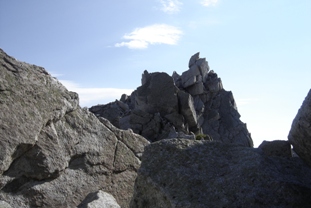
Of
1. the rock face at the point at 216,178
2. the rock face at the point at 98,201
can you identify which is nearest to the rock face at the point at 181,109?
the rock face at the point at 98,201

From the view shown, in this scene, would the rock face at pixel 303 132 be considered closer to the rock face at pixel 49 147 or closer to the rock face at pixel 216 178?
the rock face at pixel 216 178

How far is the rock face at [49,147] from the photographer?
1206 centimetres

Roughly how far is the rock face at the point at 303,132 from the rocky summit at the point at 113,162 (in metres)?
0.02

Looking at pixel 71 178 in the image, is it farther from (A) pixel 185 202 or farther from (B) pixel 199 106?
(B) pixel 199 106

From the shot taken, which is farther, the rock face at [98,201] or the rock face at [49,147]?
the rock face at [49,147]

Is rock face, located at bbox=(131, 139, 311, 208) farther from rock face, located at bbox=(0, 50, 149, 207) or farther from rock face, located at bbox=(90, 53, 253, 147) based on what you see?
rock face, located at bbox=(90, 53, 253, 147)

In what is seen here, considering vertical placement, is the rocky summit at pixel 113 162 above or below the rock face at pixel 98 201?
above

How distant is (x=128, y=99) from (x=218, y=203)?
109122 millimetres

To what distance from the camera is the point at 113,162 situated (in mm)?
14930

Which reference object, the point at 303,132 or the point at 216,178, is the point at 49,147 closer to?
the point at 216,178

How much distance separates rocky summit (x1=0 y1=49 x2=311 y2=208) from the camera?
22.7 feet

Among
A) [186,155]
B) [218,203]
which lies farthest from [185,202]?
[186,155]

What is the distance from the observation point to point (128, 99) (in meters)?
115

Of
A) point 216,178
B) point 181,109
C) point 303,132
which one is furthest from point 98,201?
point 181,109
